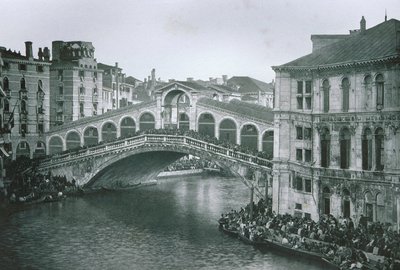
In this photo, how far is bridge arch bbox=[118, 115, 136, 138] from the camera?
2527 inches

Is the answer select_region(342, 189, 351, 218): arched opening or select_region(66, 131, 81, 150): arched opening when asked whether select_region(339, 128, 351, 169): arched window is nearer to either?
select_region(342, 189, 351, 218): arched opening

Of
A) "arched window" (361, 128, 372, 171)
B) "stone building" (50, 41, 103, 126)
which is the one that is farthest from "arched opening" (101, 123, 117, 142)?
"arched window" (361, 128, 372, 171)

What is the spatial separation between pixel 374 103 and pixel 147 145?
2611cm

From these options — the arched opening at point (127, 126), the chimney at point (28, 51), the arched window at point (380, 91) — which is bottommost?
the arched opening at point (127, 126)

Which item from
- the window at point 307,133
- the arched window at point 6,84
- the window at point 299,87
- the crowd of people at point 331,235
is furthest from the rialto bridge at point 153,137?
the window at point 299,87

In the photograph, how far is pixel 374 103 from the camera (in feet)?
118

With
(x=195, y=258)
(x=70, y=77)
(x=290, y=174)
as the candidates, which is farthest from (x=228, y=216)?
(x=70, y=77)

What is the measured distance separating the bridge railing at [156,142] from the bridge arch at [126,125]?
5763mm

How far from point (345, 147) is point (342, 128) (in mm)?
1283

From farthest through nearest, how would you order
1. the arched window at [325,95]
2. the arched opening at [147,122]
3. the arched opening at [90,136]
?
1. the arched opening at [90,136]
2. the arched opening at [147,122]
3. the arched window at [325,95]

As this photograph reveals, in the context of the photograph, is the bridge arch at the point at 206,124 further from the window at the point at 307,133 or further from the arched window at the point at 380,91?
the arched window at the point at 380,91

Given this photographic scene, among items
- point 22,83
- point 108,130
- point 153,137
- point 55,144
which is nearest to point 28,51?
point 22,83

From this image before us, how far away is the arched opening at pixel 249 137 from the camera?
186 feet

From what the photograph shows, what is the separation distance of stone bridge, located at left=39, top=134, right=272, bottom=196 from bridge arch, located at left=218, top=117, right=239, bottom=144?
5206mm
